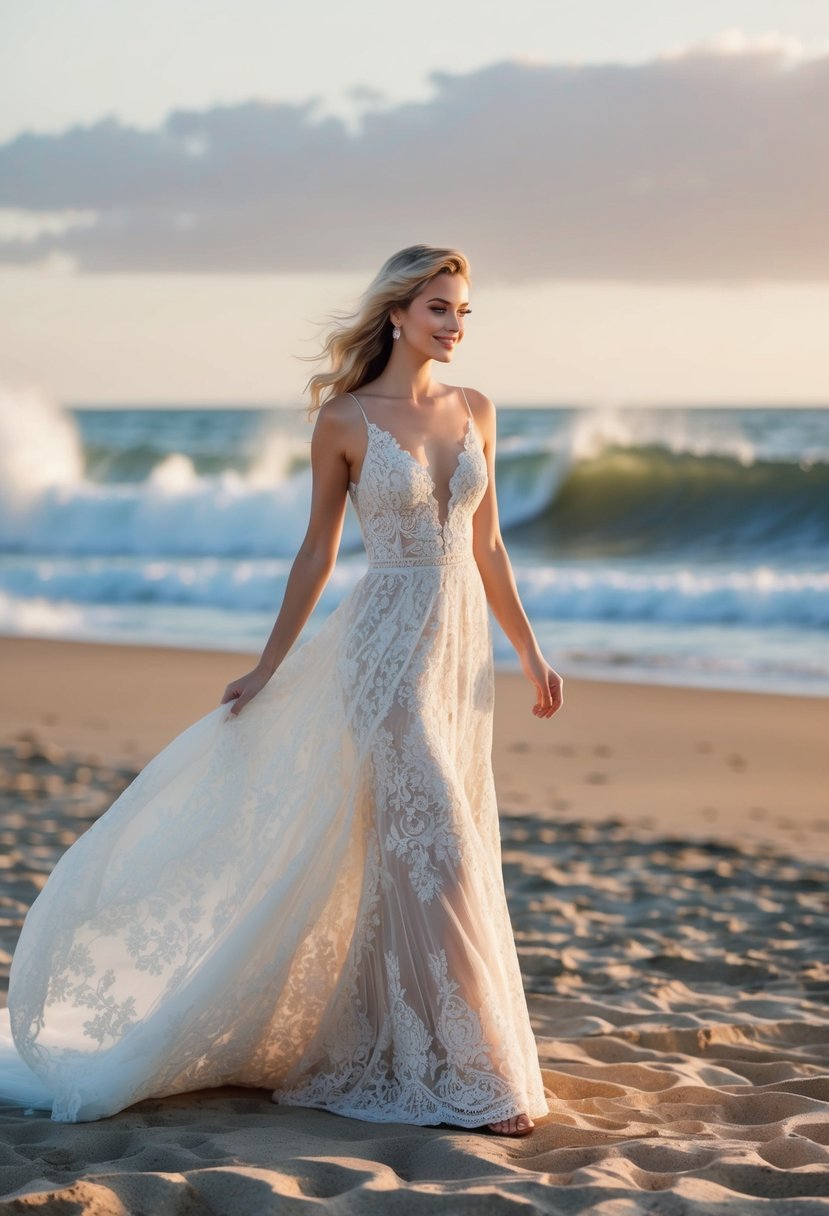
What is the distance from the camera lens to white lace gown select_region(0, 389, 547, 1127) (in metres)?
3.67

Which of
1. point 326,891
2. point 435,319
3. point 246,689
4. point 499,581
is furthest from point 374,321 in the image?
point 326,891

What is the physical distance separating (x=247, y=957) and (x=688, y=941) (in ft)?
7.51

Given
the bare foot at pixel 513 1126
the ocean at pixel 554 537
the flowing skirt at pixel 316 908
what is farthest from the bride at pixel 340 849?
the ocean at pixel 554 537

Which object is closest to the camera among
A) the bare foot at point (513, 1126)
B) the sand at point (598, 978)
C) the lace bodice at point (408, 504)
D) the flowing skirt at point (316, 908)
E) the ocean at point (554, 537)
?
the sand at point (598, 978)

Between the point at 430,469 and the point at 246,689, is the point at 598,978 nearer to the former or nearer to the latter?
the point at 246,689

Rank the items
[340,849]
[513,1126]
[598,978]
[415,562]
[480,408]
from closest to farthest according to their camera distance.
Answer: [513,1126] → [340,849] → [415,562] → [480,408] → [598,978]

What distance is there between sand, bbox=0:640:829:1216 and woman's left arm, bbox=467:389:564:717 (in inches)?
40.3

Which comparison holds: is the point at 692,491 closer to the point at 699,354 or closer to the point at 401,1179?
the point at 699,354

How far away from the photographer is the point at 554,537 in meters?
22.1

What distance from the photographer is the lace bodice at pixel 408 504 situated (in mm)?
3885

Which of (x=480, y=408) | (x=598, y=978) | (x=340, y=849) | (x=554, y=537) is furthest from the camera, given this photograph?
(x=554, y=537)

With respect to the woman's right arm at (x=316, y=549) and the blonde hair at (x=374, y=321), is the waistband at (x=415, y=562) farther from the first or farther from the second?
the blonde hair at (x=374, y=321)

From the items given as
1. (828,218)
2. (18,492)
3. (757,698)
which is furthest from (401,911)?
(828,218)

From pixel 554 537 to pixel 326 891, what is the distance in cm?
1851
